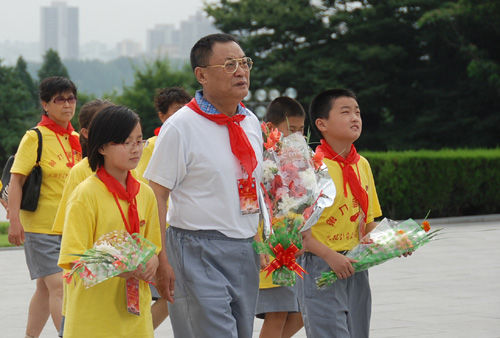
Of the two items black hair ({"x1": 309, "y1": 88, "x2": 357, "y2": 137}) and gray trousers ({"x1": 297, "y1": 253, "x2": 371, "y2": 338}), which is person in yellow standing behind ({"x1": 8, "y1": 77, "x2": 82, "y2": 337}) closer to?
black hair ({"x1": 309, "y1": 88, "x2": 357, "y2": 137})

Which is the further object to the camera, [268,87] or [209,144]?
[268,87]

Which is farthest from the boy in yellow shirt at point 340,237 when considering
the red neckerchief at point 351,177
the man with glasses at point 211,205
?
the man with glasses at point 211,205

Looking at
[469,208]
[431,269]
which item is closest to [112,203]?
[431,269]

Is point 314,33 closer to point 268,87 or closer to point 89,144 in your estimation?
point 268,87

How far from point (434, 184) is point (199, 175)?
13.3m

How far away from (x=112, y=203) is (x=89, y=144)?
0.32m

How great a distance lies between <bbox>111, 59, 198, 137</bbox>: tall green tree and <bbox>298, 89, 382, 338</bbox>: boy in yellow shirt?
32.8 m

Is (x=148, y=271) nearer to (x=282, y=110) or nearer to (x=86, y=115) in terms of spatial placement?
(x=86, y=115)

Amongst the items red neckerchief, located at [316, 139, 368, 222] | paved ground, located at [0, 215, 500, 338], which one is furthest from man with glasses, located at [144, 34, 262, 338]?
paved ground, located at [0, 215, 500, 338]

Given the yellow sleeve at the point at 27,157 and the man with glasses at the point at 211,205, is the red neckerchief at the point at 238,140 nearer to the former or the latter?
the man with glasses at the point at 211,205

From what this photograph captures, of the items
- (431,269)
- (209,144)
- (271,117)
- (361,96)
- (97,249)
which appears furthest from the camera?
(361,96)

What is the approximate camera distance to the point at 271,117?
559cm

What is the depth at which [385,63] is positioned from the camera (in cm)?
3078

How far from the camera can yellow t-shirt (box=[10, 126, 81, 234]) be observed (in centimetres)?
581
